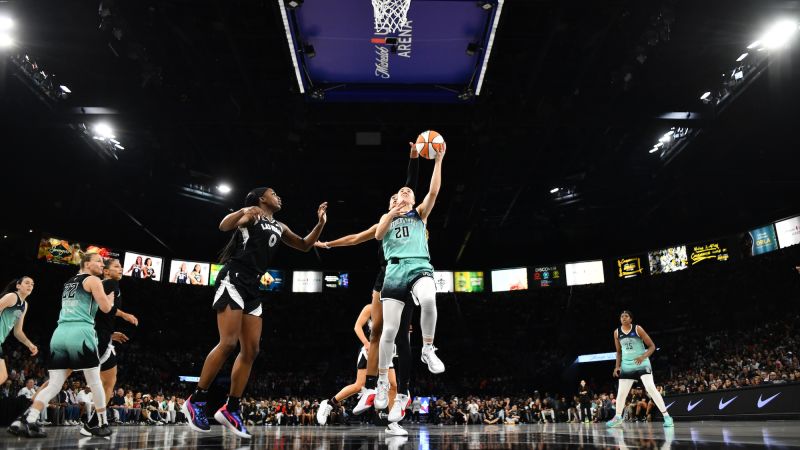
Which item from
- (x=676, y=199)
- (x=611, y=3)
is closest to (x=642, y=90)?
(x=611, y=3)

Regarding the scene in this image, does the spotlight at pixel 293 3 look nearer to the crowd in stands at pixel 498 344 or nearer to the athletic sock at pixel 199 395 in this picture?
the athletic sock at pixel 199 395

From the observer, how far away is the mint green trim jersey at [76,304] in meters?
5.25

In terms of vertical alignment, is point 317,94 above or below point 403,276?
above

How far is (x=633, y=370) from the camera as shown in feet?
26.8

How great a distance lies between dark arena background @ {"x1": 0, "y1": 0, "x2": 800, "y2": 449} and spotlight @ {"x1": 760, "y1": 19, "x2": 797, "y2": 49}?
65 millimetres

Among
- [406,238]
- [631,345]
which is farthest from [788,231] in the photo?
[406,238]

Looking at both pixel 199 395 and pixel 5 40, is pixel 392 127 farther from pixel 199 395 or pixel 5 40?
pixel 199 395

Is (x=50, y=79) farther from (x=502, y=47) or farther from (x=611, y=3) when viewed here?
(x=611, y=3)

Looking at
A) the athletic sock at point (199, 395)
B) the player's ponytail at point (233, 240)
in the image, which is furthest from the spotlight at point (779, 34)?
Answer: the athletic sock at point (199, 395)

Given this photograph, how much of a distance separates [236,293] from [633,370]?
653 centimetres

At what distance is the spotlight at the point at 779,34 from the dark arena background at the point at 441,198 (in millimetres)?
65

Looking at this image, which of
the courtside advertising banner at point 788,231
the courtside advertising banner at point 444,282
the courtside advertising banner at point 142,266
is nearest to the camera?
the courtside advertising banner at point 788,231

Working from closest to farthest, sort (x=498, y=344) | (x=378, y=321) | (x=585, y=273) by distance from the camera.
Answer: (x=378, y=321), (x=585, y=273), (x=498, y=344)

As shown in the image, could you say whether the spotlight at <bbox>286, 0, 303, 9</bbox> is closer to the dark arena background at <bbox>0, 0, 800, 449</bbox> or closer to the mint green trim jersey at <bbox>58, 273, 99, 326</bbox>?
the dark arena background at <bbox>0, 0, 800, 449</bbox>
